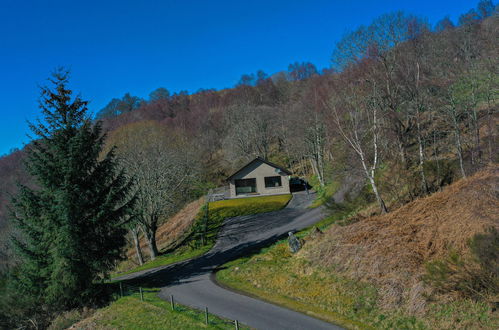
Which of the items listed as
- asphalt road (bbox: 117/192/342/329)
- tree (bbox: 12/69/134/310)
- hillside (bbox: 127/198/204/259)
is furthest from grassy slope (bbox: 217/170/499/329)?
hillside (bbox: 127/198/204/259)

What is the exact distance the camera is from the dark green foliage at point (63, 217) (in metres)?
19.5

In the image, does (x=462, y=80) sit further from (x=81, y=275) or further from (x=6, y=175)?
(x=6, y=175)

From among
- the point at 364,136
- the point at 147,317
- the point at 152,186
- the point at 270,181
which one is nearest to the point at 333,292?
the point at 147,317

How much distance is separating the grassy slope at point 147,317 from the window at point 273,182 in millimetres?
26461

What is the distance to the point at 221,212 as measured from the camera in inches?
1523

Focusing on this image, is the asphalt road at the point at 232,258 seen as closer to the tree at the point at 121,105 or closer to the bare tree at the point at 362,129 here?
the bare tree at the point at 362,129

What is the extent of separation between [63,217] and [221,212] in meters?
20.8

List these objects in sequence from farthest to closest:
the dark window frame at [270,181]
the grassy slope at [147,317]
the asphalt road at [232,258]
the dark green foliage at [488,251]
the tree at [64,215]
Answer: the dark window frame at [270,181] < the tree at [64,215] < the grassy slope at [147,317] < the asphalt road at [232,258] < the dark green foliage at [488,251]

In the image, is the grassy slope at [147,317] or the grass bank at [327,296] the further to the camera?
the grassy slope at [147,317]

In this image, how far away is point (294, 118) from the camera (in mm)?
51469

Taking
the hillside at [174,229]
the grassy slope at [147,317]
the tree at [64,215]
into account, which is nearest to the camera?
the grassy slope at [147,317]


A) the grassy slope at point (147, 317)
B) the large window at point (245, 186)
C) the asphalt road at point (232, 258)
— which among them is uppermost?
the large window at point (245, 186)

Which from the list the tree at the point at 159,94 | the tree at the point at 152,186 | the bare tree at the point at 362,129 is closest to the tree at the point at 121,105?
the tree at the point at 159,94

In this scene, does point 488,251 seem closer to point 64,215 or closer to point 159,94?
point 64,215
